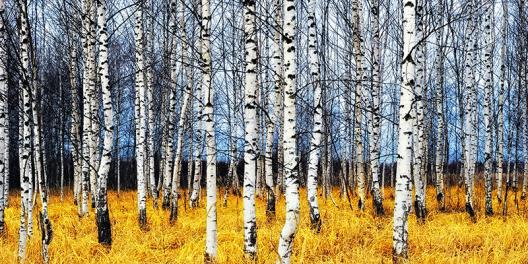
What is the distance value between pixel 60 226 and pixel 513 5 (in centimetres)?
1849

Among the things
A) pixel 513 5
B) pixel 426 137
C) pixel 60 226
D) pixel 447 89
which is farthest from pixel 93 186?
pixel 447 89

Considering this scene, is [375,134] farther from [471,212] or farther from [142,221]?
[142,221]

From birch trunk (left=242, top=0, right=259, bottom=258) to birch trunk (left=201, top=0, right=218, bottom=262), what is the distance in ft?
1.47

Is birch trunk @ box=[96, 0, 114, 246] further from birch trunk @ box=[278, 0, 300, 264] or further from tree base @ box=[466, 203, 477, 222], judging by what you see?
tree base @ box=[466, 203, 477, 222]

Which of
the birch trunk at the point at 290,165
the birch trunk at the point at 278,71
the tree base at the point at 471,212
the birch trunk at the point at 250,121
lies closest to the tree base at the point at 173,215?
the birch trunk at the point at 278,71

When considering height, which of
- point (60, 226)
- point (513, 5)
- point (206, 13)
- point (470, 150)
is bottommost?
point (60, 226)

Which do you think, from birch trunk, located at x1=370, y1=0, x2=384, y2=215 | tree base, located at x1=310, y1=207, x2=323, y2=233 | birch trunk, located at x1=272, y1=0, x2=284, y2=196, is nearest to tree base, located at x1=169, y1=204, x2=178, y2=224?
birch trunk, located at x1=272, y1=0, x2=284, y2=196

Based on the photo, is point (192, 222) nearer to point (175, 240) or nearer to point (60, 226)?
point (175, 240)

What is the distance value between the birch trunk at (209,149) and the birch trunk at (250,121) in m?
0.45

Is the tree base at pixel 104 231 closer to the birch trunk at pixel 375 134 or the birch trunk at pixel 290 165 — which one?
the birch trunk at pixel 290 165

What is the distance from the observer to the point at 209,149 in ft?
20.6

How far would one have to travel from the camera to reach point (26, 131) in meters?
6.58

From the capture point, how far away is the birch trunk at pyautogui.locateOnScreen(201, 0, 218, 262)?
599cm

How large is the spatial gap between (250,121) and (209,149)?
33.1 inches
